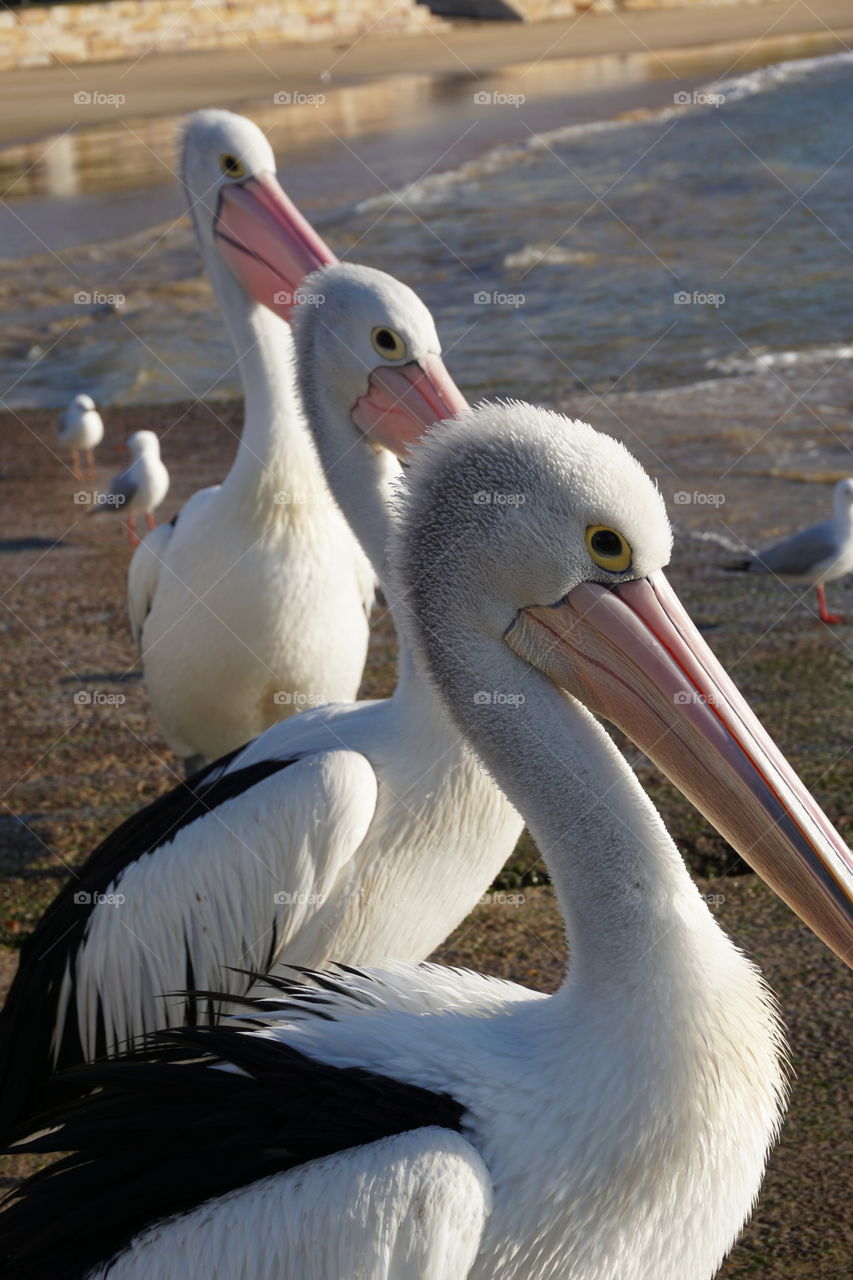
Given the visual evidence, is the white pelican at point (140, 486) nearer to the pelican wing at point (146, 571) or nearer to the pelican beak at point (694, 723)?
the pelican wing at point (146, 571)

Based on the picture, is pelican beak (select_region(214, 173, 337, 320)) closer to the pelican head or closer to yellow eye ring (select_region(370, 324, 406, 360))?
yellow eye ring (select_region(370, 324, 406, 360))

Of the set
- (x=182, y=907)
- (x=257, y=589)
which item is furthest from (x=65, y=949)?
(x=257, y=589)

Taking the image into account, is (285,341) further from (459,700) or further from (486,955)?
(459,700)

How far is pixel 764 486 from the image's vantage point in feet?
27.7

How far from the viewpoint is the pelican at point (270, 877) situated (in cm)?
319

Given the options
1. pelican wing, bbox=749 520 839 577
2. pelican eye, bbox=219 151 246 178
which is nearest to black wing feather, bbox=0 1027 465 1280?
pelican eye, bbox=219 151 246 178

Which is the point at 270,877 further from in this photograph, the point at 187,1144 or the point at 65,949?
the point at 187,1144

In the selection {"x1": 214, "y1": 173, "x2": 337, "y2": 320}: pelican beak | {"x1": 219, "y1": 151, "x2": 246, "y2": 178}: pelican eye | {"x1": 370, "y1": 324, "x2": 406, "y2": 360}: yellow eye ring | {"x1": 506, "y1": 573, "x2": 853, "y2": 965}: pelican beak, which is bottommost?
{"x1": 506, "y1": 573, "x2": 853, "y2": 965}: pelican beak

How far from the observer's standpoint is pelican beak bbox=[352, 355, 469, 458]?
3727 millimetres

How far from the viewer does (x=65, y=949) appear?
346 centimetres

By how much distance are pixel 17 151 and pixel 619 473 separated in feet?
88.4

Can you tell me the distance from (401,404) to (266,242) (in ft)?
4.61

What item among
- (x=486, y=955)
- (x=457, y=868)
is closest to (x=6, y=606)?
(x=486, y=955)

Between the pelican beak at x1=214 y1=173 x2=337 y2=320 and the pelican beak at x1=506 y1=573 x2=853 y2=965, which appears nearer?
the pelican beak at x1=506 y1=573 x2=853 y2=965
